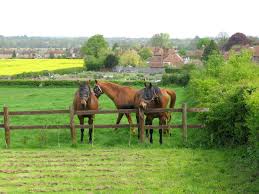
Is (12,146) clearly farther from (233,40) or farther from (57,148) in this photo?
(233,40)

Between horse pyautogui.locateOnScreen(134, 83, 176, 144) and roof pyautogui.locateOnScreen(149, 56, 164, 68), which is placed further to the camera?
roof pyautogui.locateOnScreen(149, 56, 164, 68)

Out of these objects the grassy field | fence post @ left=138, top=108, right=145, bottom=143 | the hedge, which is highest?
fence post @ left=138, top=108, right=145, bottom=143

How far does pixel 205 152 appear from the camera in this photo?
14.2 meters

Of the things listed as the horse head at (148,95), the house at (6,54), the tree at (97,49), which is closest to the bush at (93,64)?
the tree at (97,49)

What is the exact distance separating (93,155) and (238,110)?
4.56 m

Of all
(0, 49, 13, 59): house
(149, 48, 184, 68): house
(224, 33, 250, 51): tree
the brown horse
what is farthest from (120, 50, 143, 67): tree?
the brown horse

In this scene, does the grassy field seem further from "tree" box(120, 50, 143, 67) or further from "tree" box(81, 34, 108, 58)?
"tree" box(81, 34, 108, 58)

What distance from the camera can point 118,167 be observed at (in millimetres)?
12258

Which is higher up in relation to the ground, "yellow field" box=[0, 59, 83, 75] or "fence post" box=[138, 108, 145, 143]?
"fence post" box=[138, 108, 145, 143]

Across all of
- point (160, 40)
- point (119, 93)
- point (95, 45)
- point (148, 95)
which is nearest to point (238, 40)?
point (95, 45)

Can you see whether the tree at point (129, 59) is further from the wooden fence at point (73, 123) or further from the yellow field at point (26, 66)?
the wooden fence at point (73, 123)

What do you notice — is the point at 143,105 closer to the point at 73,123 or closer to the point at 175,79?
the point at 73,123

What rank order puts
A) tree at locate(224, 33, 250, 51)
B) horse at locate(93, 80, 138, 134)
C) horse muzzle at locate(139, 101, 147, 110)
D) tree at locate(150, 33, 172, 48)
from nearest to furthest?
1. horse muzzle at locate(139, 101, 147, 110)
2. horse at locate(93, 80, 138, 134)
3. tree at locate(224, 33, 250, 51)
4. tree at locate(150, 33, 172, 48)

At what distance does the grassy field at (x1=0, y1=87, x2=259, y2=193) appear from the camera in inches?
406
